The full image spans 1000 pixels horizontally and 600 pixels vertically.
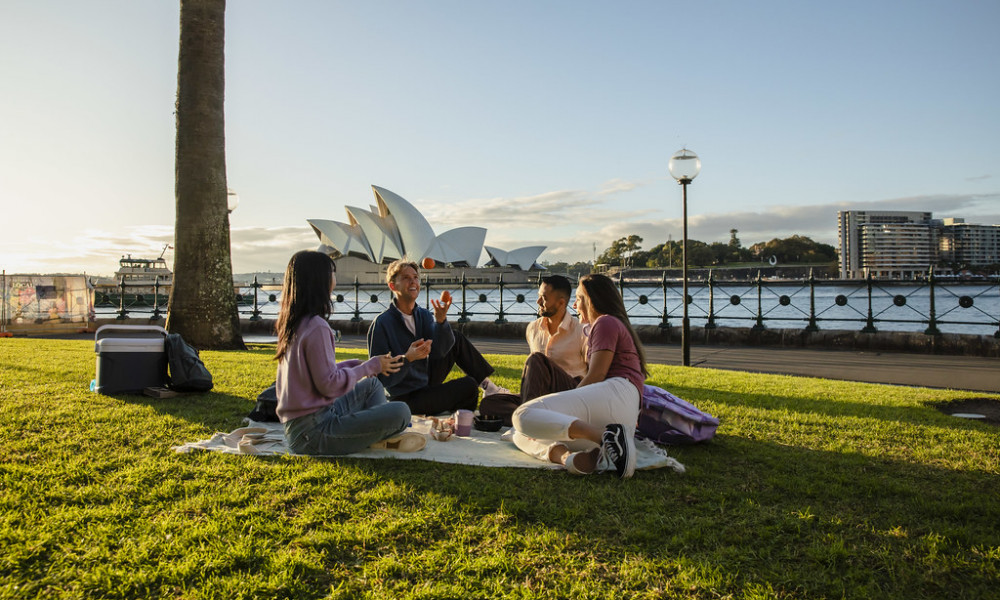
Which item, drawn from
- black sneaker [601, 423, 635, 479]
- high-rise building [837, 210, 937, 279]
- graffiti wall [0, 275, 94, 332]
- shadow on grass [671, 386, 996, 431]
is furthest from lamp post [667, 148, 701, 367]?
high-rise building [837, 210, 937, 279]

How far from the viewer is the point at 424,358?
4.02 m

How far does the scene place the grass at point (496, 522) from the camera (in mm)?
1760

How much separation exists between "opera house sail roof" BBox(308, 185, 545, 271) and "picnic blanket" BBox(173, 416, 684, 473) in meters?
38.3

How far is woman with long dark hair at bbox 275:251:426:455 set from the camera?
9.20ft

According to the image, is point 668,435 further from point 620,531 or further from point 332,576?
point 332,576

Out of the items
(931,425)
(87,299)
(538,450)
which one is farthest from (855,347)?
(87,299)

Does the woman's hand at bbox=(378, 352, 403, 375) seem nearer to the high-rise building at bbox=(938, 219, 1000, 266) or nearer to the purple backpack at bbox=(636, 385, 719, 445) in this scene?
the purple backpack at bbox=(636, 385, 719, 445)

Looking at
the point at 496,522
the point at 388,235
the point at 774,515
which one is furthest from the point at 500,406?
the point at 388,235

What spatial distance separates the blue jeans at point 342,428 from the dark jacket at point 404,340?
822 mm

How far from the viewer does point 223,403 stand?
4.53m

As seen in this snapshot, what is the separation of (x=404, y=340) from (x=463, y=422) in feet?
2.32

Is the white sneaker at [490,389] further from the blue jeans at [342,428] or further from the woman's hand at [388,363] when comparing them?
the woman's hand at [388,363]

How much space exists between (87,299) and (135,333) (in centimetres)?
1036

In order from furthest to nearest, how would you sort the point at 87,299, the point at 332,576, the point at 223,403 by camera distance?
the point at 87,299
the point at 223,403
the point at 332,576
